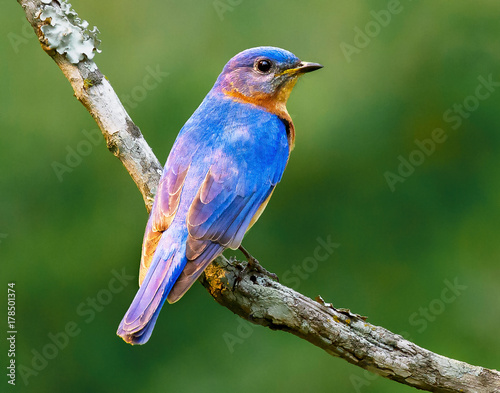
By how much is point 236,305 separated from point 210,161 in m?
0.80

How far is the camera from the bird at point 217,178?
11.5 feet

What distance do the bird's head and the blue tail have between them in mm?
1166

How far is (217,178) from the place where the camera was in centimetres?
389

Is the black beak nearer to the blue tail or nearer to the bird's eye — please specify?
the bird's eye

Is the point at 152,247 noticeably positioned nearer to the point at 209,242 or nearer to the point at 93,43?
the point at 209,242

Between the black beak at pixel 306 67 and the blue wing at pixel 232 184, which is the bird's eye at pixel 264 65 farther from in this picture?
the blue wing at pixel 232 184

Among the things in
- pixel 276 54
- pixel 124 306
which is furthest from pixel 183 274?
pixel 124 306

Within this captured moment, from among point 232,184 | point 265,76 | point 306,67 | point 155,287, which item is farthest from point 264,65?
point 155,287

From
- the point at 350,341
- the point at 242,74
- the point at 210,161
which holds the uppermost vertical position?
the point at 242,74

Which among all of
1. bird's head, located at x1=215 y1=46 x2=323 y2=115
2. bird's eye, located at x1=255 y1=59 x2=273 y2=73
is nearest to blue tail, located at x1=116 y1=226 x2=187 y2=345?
bird's head, located at x1=215 y1=46 x2=323 y2=115

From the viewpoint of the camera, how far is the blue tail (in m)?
3.33

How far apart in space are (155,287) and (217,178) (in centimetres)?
75

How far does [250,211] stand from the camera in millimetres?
3912

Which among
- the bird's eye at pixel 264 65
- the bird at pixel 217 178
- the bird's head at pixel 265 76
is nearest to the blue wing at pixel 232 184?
the bird at pixel 217 178
